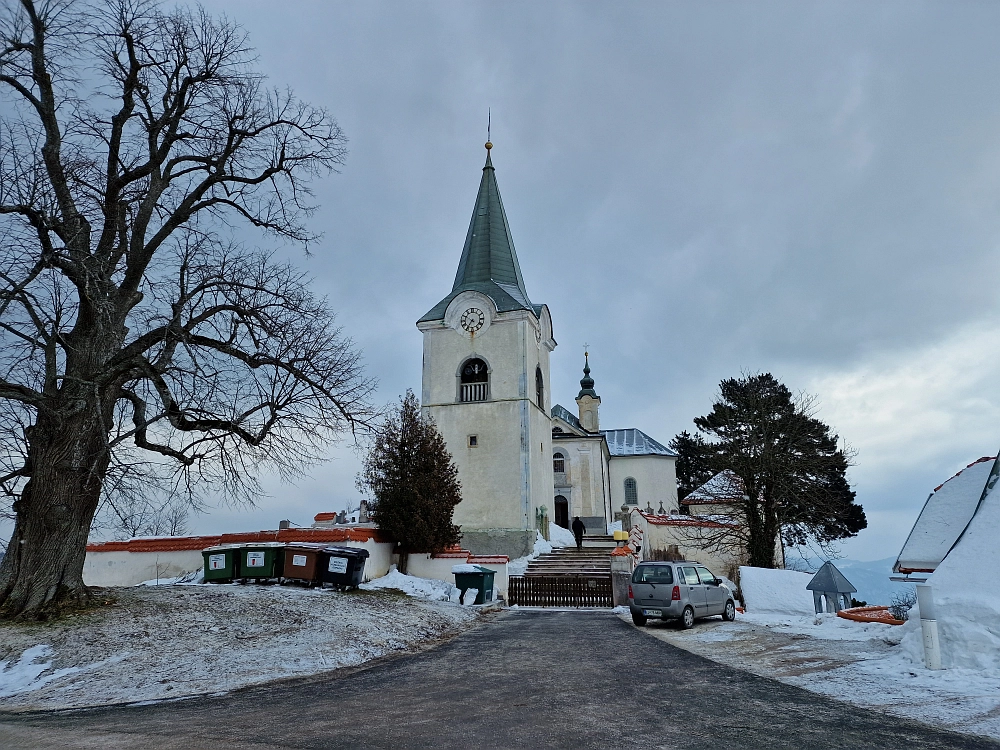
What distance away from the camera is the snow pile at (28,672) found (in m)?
8.52

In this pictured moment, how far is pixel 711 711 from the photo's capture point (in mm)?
6645

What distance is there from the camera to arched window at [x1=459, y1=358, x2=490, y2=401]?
102 ft

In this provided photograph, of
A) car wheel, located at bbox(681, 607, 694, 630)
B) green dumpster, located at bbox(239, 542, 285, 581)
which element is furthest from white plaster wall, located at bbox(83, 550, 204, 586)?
car wheel, located at bbox(681, 607, 694, 630)

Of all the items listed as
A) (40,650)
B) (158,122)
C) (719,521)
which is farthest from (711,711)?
(719,521)

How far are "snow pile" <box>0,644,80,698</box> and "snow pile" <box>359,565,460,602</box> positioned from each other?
31.5 feet

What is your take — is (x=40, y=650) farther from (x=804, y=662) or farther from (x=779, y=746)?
(x=804, y=662)

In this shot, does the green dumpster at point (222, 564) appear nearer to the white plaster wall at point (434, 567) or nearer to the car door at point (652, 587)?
the white plaster wall at point (434, 567)

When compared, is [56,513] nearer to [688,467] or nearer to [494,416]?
[494,416]

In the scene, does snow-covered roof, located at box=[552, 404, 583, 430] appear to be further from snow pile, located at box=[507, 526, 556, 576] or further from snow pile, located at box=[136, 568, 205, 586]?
snow pile, located at box=[136, 568, 205, 586]

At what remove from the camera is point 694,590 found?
49.2 ft

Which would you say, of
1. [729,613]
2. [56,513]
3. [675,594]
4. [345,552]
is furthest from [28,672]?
[729,613]

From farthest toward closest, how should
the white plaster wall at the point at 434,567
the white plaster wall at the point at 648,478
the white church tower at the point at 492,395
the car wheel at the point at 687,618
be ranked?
the white plaster wall at the point at 648,478, the white church tower at the point at 492,395, the white plaster wall at the point at 434,567, the car wheel at the point at 687,618

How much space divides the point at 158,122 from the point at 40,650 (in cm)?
981

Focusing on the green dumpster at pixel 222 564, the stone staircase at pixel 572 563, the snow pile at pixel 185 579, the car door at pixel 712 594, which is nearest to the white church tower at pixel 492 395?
the stone staircase at pixel 572 563
